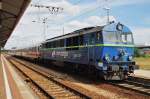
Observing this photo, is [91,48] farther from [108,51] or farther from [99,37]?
[108,51]

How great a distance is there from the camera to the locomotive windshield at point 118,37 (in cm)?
1922

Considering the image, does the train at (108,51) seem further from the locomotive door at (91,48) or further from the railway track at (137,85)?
the railway track at (137,85)

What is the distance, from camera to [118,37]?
64.9 feet

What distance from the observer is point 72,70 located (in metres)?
26.7

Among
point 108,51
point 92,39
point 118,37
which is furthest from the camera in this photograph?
point 92,39

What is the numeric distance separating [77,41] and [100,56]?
4.27 meters

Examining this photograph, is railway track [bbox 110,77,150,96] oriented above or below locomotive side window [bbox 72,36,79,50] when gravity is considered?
below

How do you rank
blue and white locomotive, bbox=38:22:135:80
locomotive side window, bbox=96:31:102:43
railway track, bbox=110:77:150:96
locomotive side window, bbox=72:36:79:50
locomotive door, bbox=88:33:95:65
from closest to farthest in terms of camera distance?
railway track, bbox=110:77:150:96 → blue and white locomotive, bbox=38:22:135:80 → locomotive side window, bbox=96:31:102:43 → locomotive door, bbox=88:33:95:65 → locomotive side window, bbox=72:36:79:50

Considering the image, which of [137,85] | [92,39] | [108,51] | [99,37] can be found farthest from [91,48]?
[137,85]

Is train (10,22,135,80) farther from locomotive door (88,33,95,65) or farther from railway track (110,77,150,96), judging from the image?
railway track (110,77,150,96)

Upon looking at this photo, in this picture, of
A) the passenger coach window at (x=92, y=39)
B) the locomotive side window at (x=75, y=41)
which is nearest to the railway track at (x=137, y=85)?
the passenger coach window at (x=92, y=39)

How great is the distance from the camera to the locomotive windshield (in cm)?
1922

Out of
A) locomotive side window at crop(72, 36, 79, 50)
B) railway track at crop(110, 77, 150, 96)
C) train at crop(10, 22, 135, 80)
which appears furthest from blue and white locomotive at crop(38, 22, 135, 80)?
locomotive side window at crop(72, 36, 79, 50)

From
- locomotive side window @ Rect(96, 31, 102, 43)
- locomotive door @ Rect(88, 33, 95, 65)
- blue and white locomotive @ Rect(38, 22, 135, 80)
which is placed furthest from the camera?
locomotive door @ Rect(88, 33, 95, 65)
